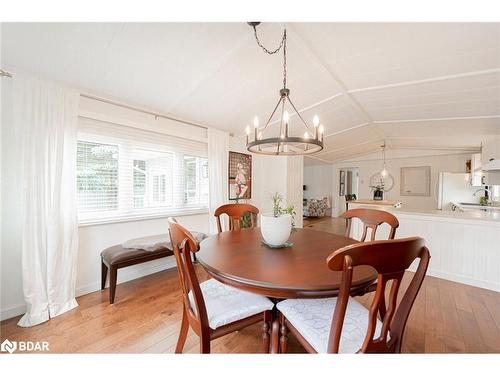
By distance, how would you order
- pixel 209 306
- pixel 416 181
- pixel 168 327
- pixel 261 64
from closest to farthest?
pixel 209 306
pixel 168 327
pixel 261 64
pixel 416 181

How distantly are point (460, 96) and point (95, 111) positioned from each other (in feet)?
13.7

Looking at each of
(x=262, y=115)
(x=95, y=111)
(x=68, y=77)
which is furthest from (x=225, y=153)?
(x=68, y=77)

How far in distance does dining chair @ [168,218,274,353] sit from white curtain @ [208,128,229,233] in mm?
2031

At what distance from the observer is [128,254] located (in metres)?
2.16

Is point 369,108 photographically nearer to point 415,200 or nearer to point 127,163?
point 127,163

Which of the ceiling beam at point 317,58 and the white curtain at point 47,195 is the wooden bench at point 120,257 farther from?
the ceiling beam at point 317,58

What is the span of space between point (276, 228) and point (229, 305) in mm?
553

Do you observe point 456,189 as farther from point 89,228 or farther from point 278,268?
point 89,228

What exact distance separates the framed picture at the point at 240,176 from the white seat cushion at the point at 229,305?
7.80ft

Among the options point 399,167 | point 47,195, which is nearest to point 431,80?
point 47,195

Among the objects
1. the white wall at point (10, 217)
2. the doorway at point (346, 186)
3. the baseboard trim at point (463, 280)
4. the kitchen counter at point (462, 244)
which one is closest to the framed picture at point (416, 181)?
the doorway at point (346, 186)

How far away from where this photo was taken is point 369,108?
3410mm

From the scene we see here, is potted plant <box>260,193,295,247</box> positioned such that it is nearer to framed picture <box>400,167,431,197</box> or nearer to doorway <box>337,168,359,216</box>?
doorway <box>337,168,359,216</box>

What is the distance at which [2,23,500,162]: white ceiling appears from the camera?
1.55 metres
